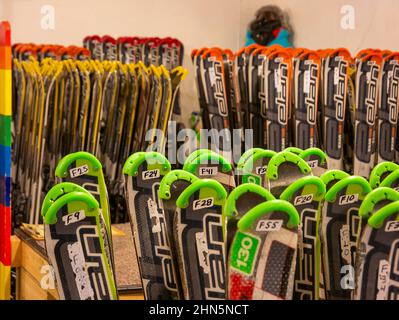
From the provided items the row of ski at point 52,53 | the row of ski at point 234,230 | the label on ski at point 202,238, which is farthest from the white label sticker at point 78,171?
the row of ski at point 52,53

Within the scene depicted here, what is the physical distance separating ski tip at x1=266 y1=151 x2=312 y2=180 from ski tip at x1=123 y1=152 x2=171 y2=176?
203 millimetres

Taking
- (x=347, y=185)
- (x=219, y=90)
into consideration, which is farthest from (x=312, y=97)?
(x=347, y=185)

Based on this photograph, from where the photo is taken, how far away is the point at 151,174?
1436 mm

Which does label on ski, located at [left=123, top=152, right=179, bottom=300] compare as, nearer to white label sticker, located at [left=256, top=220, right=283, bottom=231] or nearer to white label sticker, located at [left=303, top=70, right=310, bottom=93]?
white label sticker, located at [left=256, top=220, right=283, bottom=231]

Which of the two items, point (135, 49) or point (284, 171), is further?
point (135, 49)

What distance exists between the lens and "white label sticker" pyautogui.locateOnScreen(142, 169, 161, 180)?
4.69 feet

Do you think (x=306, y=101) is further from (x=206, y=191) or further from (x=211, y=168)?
(x=206, y=191)

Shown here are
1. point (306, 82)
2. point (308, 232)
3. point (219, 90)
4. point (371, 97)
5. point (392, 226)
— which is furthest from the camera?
point (219, 90)

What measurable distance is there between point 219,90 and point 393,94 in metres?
0.92

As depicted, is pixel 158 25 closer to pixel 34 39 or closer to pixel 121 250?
pixel 34 39

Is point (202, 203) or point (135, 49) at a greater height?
point (135, 49)

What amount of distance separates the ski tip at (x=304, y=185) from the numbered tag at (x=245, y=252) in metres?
0.18

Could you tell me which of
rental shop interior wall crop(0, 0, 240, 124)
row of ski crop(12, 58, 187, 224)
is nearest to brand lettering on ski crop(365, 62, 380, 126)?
row of ski crop(12, 58, 187, 224)

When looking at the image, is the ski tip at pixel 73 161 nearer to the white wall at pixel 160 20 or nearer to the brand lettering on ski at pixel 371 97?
the brand lettering on ski at pixel 371 97
